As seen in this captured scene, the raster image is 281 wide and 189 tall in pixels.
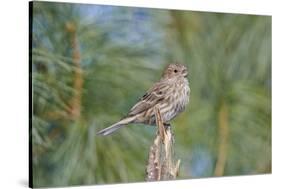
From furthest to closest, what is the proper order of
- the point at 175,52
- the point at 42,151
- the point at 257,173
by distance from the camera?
1. the point at 257,173
2. the point at 175,52
3. the point at 42,151

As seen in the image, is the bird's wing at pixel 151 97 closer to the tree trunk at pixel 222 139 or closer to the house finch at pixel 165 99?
the house finch at pixel 165 99

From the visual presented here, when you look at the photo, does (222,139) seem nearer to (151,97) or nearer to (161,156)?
(161,156)

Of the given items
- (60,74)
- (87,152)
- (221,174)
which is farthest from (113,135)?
(221,174)

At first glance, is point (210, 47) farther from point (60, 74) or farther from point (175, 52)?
point (60, 74)

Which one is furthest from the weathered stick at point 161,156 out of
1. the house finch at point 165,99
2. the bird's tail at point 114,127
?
the bird's tail at point 114,127

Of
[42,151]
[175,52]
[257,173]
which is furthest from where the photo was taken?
[257,173]
